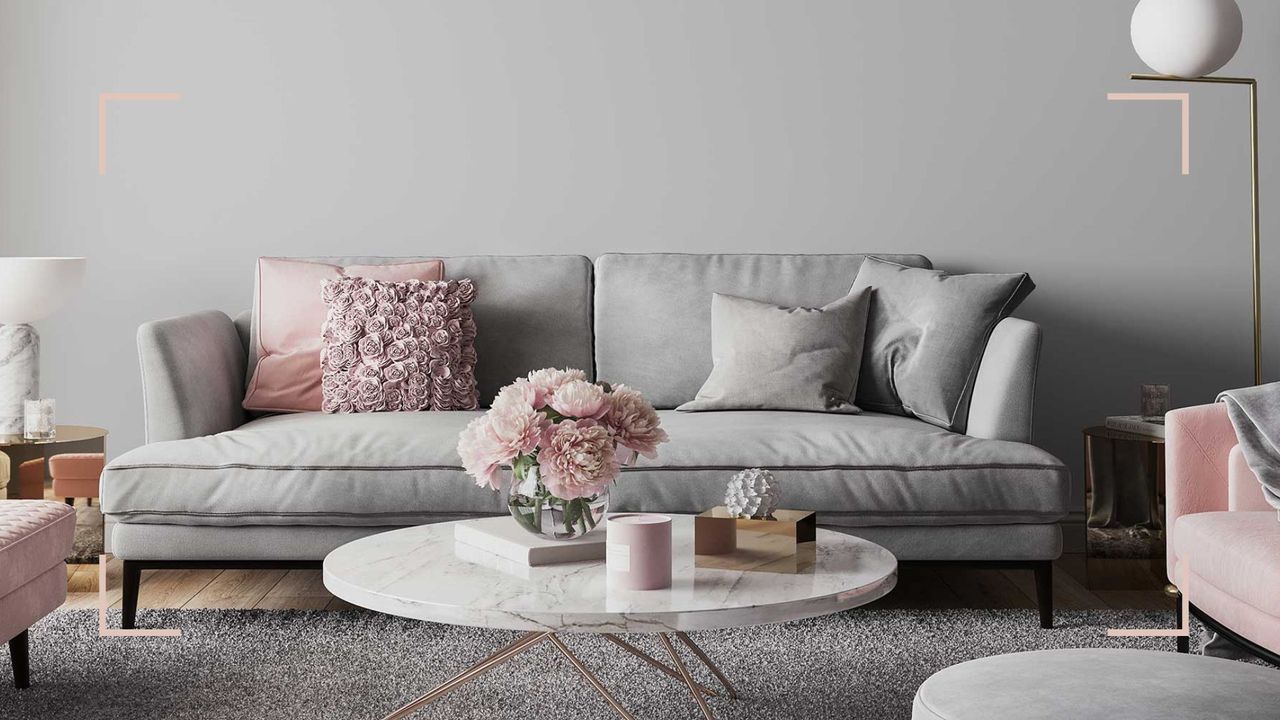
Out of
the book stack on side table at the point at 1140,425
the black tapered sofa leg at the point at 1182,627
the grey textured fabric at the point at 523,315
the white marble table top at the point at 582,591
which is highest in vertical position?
the grey textured fabric at the point at 523,315

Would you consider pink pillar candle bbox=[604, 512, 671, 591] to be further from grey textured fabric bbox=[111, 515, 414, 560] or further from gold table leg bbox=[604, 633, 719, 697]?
grey textured fabric bbox=[111, 515, 414, 560]

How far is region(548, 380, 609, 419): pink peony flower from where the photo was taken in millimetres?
1824

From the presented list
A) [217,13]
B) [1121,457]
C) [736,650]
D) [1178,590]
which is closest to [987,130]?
[1121,457]

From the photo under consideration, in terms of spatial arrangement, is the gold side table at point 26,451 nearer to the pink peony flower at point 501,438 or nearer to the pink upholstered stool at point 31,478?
the pink upholstered stool at point 31,478

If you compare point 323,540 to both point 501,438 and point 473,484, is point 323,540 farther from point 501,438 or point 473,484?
point 501,438

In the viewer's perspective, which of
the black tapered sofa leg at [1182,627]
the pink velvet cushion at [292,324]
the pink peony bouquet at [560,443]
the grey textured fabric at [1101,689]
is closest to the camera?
the grey textured fabric at [1101,689]

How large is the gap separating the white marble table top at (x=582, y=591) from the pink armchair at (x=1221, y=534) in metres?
0.66

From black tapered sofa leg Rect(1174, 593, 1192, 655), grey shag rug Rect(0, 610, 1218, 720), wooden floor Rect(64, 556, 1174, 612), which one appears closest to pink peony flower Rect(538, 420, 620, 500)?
grey shag rug Rect(0, 610, 1218, 720)

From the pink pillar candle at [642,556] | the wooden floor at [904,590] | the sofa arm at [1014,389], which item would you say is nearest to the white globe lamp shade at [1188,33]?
the sofa arm at [1014,389]

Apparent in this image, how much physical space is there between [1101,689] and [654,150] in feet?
9.14

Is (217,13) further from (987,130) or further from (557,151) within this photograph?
(987,130)

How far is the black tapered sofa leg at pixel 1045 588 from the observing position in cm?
272

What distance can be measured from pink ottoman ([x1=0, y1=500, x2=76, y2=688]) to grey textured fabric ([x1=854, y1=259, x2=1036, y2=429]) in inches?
80.3

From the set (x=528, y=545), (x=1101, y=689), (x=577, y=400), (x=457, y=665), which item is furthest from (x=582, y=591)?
(x=457, y=665)
